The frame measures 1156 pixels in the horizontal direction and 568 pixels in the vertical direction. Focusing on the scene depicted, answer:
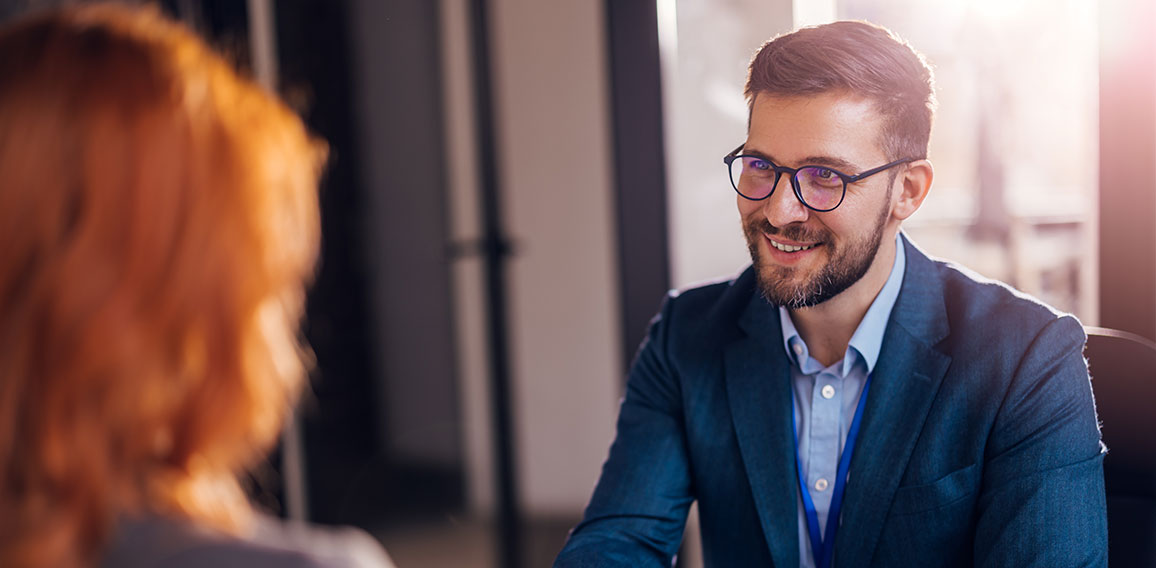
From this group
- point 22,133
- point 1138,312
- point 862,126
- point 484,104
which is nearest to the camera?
point 22,133

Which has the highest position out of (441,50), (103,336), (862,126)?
(441,50)

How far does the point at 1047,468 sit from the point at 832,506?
304 mm

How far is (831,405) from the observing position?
4.95 ft

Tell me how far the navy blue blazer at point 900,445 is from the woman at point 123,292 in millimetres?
835

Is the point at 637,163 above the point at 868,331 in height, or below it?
above

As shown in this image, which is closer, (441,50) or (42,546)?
(42,546)

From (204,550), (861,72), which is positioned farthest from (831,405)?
(204,550)

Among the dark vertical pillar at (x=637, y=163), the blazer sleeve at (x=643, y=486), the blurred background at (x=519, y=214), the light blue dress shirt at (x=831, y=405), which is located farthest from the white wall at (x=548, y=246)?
the light blue dress shirt at (x=831, y=405)

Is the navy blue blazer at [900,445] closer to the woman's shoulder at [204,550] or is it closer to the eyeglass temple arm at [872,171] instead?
the eyeglass temple arm at [872,171]

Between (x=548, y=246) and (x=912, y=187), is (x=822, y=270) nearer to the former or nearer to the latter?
(x=912, y=187)

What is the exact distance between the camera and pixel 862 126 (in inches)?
58.1

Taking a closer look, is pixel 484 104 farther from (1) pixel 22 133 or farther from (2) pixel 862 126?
(1) pixel 22 133

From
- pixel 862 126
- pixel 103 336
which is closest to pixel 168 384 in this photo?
pixel 103 336

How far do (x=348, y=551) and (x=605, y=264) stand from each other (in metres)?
2.70
